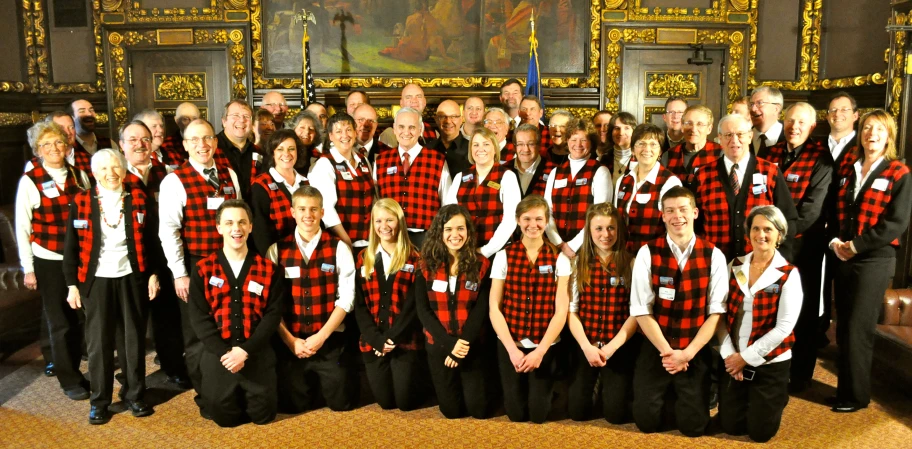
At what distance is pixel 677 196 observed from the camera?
3258 millimetres

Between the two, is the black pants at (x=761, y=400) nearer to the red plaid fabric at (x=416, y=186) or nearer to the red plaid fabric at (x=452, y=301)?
the red plaid fabric at (x=452, y=301)

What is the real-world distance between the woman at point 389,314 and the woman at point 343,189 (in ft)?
1.36

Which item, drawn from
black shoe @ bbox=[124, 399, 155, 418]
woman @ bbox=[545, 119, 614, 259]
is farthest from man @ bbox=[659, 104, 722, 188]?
black shoe @ bbox=[124, 399, 155, 418]

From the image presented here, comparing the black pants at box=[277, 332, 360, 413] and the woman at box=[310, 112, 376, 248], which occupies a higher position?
the woman at box=[310, 112, 376, 248]

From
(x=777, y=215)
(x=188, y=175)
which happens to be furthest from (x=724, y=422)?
(x=188, y=175)

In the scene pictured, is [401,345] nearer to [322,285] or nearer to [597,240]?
[322,285]

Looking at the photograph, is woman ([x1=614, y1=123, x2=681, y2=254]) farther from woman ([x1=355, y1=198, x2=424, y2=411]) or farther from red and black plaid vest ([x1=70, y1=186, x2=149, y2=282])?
red and black plaid vest ([x1=70, y1=186, x2=149, y2=282])

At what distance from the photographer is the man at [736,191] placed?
3639 millimetres

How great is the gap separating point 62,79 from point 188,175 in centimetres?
499

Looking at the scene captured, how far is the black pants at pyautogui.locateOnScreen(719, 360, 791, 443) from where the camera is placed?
10.8 ft

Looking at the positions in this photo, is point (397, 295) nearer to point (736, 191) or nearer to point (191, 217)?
point (191, 217)

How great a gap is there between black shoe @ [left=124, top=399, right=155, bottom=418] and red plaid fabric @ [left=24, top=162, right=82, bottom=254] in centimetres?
103

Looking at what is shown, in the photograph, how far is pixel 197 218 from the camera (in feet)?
12.3

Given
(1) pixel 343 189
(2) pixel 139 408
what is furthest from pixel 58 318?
(1) pixel 343 189
